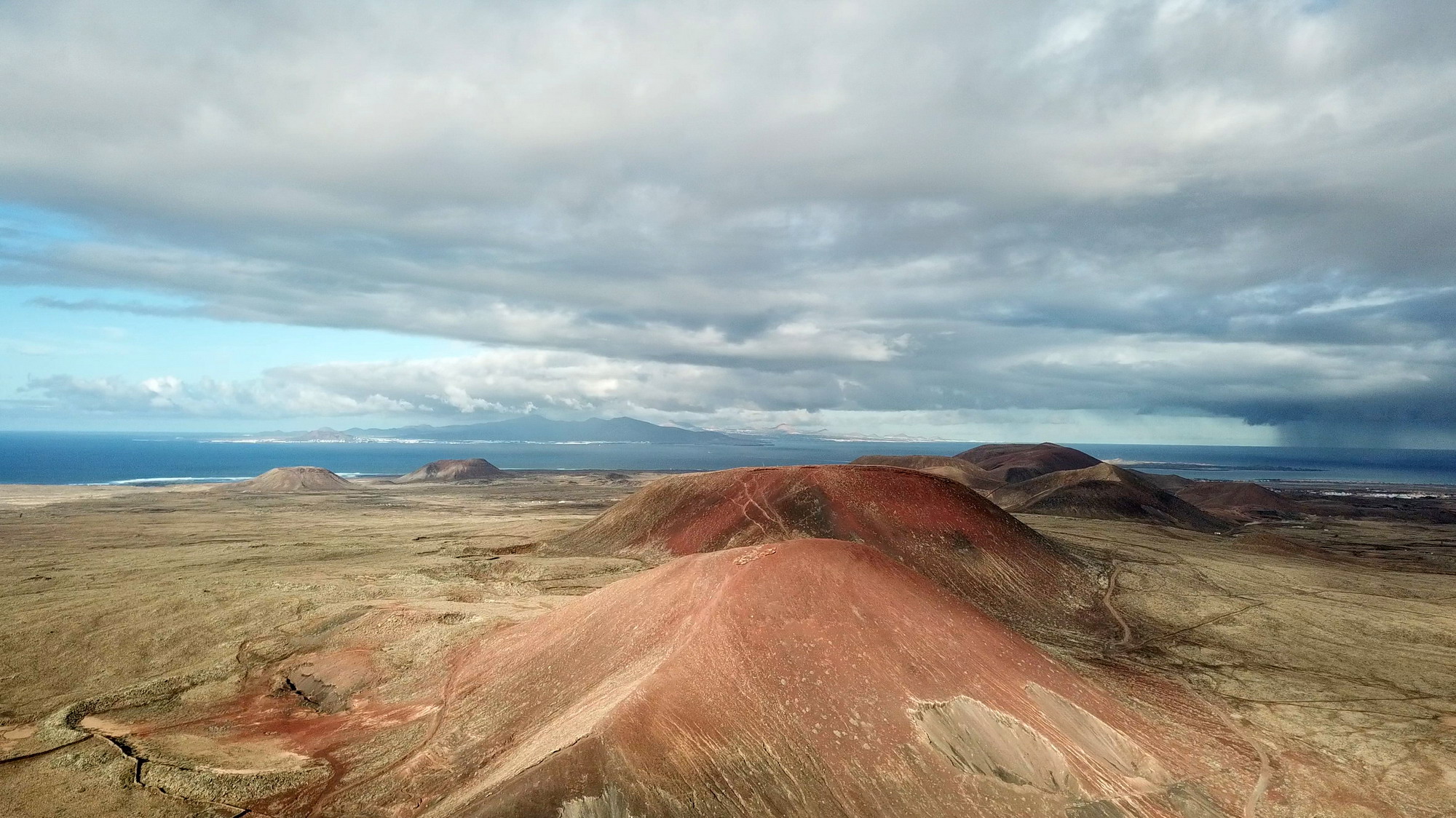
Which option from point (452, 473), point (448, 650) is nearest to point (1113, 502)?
point (448, 650)

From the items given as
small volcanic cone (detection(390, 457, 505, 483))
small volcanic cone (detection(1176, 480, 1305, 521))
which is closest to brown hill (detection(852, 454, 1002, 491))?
small volcanic cone (detection(1176, 480, 1305, 521))

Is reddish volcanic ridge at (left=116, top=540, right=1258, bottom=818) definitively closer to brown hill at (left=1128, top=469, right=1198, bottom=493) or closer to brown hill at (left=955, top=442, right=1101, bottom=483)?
brown hill at (left=955, top=442, right=1101, bottom=483)

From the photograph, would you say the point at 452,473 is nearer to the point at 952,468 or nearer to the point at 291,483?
the point at 291,483

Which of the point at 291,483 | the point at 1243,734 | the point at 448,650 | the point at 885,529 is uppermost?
the point at 885,529

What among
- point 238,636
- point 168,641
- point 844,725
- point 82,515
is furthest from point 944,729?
point 82,515

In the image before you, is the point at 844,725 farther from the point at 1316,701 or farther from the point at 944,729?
the point at 1316,701
